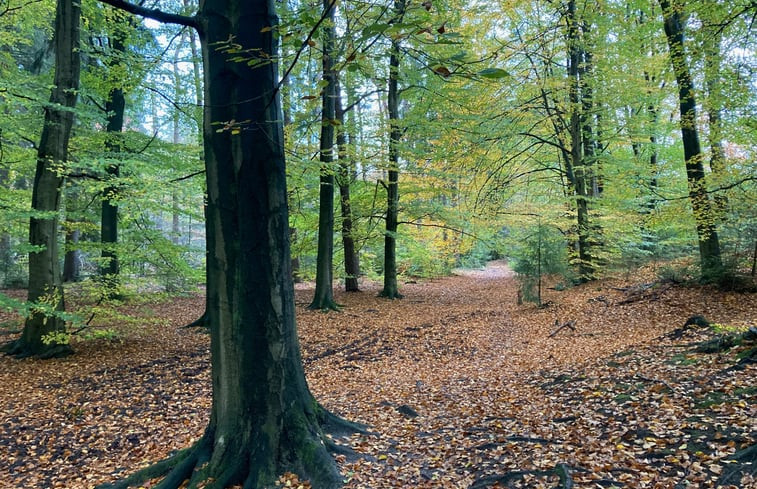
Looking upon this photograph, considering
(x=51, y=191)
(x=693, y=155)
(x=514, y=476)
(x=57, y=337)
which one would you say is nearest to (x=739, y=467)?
(x=514, y=476)

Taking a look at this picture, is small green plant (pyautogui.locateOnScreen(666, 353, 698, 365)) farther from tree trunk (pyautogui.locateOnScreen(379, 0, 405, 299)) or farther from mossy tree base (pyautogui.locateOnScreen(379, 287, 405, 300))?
mossy tree base (pyautogui.locateOnScreen(379, 287, 405, 300))

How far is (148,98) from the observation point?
424 inches

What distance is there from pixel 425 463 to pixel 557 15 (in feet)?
44.4

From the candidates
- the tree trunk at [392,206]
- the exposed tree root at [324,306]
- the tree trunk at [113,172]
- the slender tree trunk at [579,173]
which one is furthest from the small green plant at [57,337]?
the slender tree trunk at [579,173]

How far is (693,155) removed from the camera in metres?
8.78

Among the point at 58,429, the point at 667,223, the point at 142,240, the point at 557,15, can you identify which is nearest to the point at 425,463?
the point at 58,429

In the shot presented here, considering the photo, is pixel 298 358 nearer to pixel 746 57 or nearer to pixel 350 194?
pixel 746 57

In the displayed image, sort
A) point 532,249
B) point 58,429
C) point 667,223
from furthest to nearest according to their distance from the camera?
point 532,249 < point 667,223 < point 58,429

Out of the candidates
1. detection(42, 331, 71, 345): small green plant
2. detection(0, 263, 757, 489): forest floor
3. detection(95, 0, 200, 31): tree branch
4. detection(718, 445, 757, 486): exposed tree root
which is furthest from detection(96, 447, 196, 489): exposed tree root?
detection(42, 331, 71, 345): small green plant

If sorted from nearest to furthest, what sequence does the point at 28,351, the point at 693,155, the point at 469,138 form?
the point at 28,351, the point at 693,155, the point at 469,138

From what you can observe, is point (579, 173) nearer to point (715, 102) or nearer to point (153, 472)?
point (715, 102)

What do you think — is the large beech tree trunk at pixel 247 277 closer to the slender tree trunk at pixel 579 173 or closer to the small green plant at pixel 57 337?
the small green plant at pixel 57 337

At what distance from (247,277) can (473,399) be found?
370 cm

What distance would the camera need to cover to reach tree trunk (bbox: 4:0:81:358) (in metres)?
7.15
